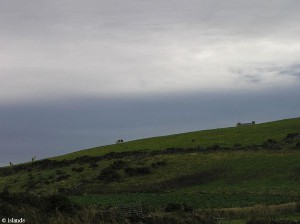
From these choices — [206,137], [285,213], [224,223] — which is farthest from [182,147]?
[224,223]

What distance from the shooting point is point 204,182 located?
189 ft

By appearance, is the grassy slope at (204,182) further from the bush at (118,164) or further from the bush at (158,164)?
the bush at (118,164)

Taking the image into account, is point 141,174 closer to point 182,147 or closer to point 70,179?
point 70,179

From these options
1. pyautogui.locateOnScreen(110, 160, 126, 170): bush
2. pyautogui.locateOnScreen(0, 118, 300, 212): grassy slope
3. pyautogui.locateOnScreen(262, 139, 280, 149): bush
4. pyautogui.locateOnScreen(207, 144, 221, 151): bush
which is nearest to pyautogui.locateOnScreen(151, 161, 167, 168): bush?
pyautogui.locateOnScreen(0, 118, 300, 212): grassy slope

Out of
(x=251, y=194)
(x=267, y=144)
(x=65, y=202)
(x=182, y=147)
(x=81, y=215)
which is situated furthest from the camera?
(x=182, y=147)

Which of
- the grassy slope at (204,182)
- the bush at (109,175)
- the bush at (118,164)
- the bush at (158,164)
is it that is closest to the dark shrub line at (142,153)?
the bush at (118,164)

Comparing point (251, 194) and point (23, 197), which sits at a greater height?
point (23, 197)

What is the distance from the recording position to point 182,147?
82.1m

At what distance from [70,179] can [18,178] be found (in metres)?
12.9

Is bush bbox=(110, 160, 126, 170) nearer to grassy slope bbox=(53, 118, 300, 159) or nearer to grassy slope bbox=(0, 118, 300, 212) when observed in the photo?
grassy slope bbox=(0, 118, 300, 212)

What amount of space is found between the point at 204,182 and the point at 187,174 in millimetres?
3851

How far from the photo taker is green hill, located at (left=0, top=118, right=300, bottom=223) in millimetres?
46594

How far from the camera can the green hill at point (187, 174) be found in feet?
153

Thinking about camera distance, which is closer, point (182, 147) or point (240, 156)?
point (240, 156)
